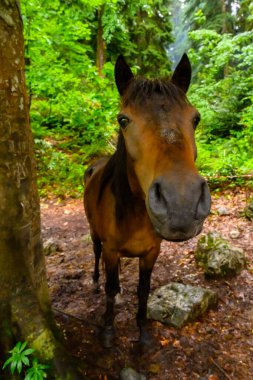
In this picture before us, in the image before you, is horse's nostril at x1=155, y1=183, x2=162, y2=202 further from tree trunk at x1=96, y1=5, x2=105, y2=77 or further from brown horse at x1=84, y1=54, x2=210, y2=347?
tree trunk at x1=96, y1=5, x2=105, y2=77

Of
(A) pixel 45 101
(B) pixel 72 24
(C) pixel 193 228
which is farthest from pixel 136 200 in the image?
(A) pixel 45 101

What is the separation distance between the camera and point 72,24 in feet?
21.0

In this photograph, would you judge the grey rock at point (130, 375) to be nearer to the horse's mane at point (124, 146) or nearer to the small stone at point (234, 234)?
the horse's mane at point (124, 146)

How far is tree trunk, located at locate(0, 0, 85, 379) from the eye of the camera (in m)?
1.79

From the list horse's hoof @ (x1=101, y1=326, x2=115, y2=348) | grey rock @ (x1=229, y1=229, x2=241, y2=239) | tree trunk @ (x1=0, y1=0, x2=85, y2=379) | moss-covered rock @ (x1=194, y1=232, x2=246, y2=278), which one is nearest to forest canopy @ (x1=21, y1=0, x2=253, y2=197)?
grey rock @ (x1=229, y1=229, x2=241, y2=239)

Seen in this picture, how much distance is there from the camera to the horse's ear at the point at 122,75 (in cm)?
227

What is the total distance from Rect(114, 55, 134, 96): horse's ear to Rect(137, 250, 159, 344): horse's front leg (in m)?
1.47

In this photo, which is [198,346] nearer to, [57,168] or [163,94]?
[163,94]

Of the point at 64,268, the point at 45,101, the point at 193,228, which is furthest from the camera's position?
the point at 45,101

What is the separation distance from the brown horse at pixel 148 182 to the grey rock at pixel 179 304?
26 centimetres

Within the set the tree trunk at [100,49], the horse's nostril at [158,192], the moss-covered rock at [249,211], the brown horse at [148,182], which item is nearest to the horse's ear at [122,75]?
the brown horse at [148,182]

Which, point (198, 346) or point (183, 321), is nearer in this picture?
point (198, 346)

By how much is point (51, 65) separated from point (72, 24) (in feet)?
3.57

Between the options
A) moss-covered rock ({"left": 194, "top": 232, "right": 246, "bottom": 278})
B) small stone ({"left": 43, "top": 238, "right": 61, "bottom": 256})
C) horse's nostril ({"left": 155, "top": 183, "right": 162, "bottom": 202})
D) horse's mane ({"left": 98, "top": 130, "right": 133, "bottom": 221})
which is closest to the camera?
horse's nostril ({"left": 155, "top": 183, "right": 162, "bottom": 202})
